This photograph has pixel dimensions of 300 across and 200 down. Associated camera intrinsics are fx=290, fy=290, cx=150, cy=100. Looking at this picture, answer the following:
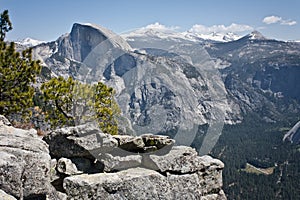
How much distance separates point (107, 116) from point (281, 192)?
176 meters

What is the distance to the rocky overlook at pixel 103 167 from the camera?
37.1ft

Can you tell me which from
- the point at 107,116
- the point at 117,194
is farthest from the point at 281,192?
the point at 117,194

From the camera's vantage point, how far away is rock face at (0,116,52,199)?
9.87 meters

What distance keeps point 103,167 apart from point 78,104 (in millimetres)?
13539

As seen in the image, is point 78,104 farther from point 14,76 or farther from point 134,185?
point 134,185

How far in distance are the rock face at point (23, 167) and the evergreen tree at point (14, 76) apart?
10.2 m

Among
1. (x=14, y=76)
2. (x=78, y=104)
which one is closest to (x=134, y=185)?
(x=14, y=76)

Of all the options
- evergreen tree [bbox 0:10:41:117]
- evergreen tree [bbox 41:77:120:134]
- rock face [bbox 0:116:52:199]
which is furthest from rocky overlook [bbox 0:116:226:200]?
evergreen tree [bbox 41:77:120:134]

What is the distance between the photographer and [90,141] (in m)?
14.5

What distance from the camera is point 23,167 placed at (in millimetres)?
10602

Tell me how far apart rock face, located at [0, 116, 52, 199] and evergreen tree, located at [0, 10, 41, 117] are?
33.5 feet

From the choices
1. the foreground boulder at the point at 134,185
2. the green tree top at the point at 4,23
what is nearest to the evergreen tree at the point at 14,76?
the green tree top at the point at 4,23

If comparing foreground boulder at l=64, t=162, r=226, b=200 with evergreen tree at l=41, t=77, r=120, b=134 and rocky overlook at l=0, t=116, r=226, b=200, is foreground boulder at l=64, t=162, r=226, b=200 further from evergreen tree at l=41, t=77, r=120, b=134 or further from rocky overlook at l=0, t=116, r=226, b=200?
evergreen tree at l=41, t=77, r=120, b=134

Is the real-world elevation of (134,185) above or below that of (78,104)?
below
